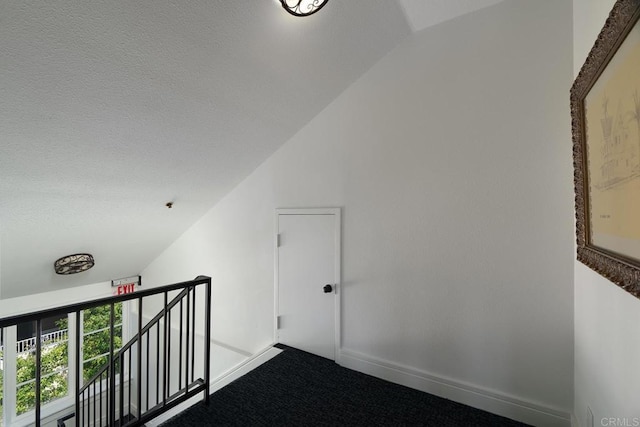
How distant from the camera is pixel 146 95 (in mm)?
1878

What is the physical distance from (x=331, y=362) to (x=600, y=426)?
72.8 inches

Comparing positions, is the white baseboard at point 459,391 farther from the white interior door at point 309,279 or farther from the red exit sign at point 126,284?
the red exit sign at point 126,284

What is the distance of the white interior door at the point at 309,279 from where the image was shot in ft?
8.71

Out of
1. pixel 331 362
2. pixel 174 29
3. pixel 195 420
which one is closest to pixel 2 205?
pixel 174 29

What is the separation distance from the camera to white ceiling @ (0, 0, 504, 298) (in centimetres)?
148

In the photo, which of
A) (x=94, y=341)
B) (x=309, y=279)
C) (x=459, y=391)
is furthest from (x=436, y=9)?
(x=94, y=341)

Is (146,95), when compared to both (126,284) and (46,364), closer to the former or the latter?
(126,284)

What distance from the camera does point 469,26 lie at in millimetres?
2082

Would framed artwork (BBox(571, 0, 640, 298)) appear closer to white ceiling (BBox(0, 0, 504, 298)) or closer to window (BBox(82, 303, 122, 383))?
white ceiling (BBox(0, 0, 504, 298))

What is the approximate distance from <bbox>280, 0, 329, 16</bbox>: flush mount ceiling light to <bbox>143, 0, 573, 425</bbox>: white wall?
0.92 m

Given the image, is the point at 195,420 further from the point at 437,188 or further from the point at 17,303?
the point at 17,303

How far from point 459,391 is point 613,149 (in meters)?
1.88

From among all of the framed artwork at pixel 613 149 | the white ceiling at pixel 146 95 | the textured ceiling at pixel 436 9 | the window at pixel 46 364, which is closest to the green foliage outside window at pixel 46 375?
the window at pixel 46 364

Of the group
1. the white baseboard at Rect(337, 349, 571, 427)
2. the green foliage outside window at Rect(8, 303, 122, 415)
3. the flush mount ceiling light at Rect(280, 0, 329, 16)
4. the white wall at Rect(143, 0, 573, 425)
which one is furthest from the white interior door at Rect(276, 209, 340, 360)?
the green foliage outside window at Rect(8, 303, 122, 415)
